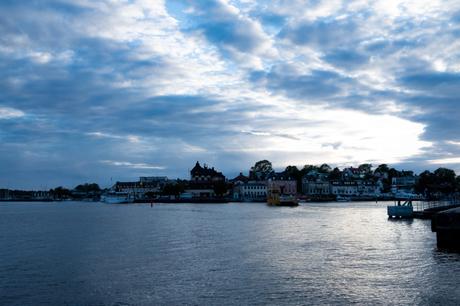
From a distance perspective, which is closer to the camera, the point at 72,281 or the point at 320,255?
the point at 72,281

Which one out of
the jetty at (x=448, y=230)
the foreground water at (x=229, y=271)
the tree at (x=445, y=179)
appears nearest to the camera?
the foreground water at (x=229, y=271)

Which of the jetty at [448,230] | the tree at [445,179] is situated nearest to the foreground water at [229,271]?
the jetty at [448,230]

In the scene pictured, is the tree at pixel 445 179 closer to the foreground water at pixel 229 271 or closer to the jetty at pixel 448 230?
the foreground water at pixel 229 271

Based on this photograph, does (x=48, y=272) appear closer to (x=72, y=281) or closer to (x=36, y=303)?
(x=72, y=281)

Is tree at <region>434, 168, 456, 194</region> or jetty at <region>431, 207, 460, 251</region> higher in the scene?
tree at <region>434, 168, 456, 194</region>

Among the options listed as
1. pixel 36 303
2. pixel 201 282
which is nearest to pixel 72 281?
pixel 36 303

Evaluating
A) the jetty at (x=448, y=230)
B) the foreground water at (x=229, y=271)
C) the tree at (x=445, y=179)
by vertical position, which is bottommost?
the foreground water at (x=229, y=271)

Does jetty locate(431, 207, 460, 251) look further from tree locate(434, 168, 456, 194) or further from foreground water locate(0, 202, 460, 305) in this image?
tree locate(434, 168, 456, 194)

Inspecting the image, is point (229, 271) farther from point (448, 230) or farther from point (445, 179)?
point (445, 179)

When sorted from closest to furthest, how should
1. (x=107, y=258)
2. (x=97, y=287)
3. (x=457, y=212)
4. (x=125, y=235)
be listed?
1. (x=97, y=287)
2. (x=107, y=258)
3. (x=457, y=212)
4. (x=125, y=235)

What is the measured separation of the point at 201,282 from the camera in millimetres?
25250

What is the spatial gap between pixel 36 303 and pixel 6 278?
21.5ft

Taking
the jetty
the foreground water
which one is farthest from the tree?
the jetty

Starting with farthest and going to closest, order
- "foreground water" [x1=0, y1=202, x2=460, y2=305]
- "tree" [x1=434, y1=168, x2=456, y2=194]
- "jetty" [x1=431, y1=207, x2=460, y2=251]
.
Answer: "tree" [x1=434, y1=168, x2=456, y2=194]
"jetty" [x1=431, y1=207, x2=460, y2=251]
"foreground water" [x1=0, y1=202, x2=460, y2=305]
